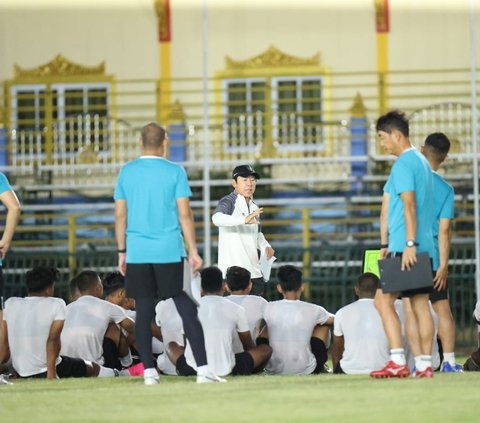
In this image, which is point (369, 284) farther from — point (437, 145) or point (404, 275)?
point (404, 275)

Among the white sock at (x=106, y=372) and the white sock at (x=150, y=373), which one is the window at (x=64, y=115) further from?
the white sock at (x=150, y=373)

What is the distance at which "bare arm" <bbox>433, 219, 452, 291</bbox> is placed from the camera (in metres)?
11.4

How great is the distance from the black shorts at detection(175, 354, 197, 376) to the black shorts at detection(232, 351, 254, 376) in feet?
1.00

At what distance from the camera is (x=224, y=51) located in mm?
27266

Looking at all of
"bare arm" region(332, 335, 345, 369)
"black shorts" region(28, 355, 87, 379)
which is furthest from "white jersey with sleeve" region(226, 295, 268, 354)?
"black shorts" region(28, 355, 87, 379)

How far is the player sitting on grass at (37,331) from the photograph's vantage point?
12.4m

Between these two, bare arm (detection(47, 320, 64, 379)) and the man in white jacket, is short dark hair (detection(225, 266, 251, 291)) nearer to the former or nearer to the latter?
the man in white jacket

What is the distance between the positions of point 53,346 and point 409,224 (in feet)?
9.96

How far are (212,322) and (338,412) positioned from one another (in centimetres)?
314

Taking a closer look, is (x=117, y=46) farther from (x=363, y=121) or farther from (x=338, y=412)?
(x=338, y=412)

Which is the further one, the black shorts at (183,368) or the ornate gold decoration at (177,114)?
the ornate gold decoration at (177,114)

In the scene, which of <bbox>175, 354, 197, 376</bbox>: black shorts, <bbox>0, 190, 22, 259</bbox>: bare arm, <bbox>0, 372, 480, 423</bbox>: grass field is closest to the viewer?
<bbox>0, 372, 480, 423</bbox>: grass field

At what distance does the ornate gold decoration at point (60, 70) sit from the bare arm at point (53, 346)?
15.6 m

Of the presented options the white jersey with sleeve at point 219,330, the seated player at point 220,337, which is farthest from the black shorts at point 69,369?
the white jersey with sleeve at point 219,330
